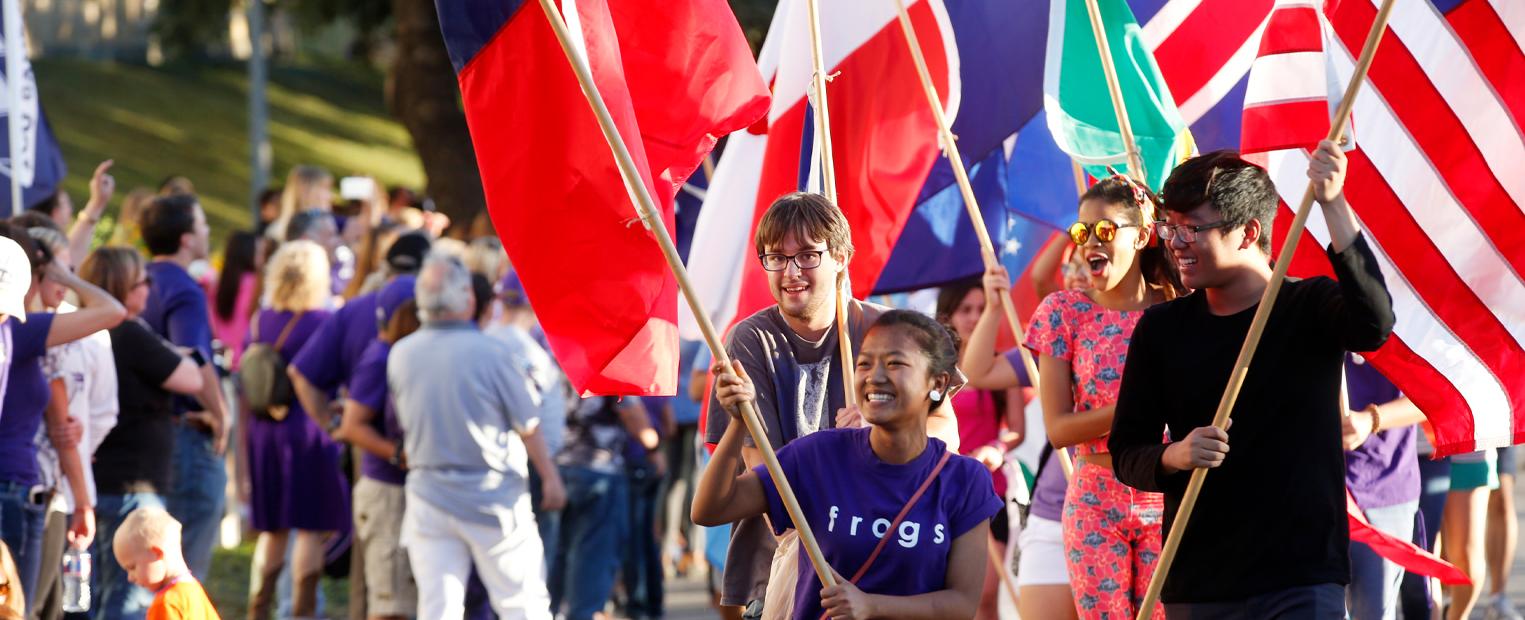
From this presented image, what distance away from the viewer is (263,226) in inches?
612

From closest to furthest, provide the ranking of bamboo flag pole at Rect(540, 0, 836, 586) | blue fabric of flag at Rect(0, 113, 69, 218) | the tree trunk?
1. bamboo flag pole at Rect(540, 0, 836, 586)
2. blue fabric of flag at Rect(0, 113, 69, 218)
3. the tree trunk

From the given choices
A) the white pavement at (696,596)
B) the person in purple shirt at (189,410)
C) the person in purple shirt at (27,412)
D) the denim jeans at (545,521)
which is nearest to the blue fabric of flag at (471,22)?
the person in purple shirt at (27,412)

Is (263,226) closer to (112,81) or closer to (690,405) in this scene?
(690,405)

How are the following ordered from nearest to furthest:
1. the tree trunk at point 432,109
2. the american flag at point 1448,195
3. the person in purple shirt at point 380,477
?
the american flag at point 1448,195, the person in purple shirt at point 380,477, the tree trunk at point 432,109

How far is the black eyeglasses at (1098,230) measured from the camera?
19.3ft

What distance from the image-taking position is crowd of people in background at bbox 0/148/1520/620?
4.86 m

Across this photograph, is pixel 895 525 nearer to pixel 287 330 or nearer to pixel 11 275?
pixel 11 275

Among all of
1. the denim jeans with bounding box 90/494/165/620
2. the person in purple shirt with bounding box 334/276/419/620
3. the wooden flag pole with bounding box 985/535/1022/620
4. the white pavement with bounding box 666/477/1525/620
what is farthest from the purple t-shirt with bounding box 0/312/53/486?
the white pavement with bounding box 666/477/1525/620

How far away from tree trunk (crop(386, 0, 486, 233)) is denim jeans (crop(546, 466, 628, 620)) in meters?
7.62

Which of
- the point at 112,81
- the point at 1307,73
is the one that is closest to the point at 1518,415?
the point at 1307,73

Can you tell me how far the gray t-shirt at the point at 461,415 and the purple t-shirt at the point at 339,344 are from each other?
89 cm

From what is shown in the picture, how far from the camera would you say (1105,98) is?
698 cm

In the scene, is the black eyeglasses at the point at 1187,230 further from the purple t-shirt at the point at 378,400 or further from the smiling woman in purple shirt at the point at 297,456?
the smiling woman in purple shirt at the point at 297,456

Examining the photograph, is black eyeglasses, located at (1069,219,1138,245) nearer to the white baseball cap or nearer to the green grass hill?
the white baseball cap
